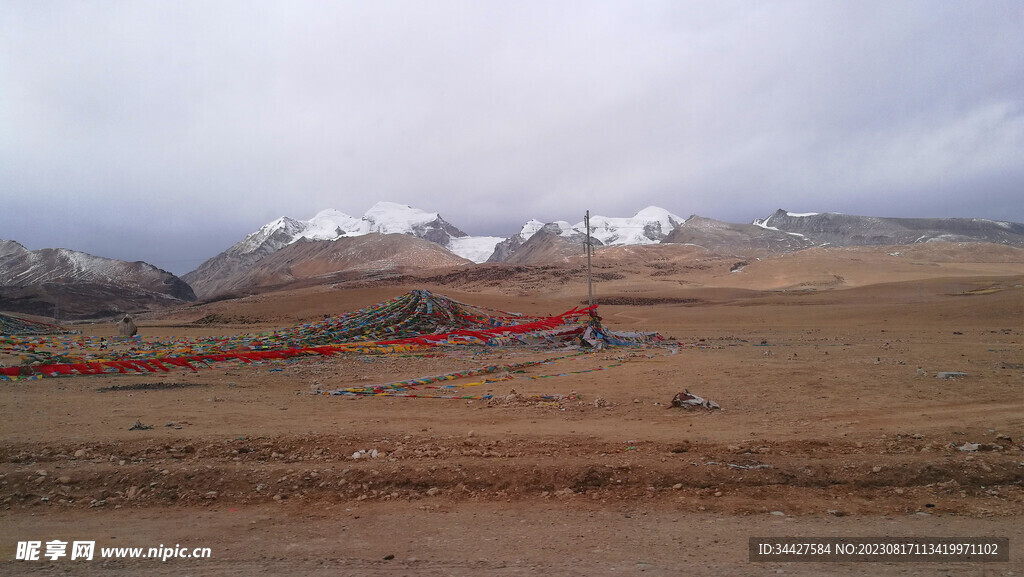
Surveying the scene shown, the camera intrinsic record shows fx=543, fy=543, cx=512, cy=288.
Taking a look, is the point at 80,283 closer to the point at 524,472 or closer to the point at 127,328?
the point at 127,328

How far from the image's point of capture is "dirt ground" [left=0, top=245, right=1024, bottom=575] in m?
4.41

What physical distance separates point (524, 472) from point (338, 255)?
118 metres

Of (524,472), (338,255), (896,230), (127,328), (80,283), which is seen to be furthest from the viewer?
(896,230)

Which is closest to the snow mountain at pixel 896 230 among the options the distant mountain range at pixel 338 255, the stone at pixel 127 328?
the distant mountain range at pixel 338 255

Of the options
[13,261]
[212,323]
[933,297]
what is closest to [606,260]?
[933,297]

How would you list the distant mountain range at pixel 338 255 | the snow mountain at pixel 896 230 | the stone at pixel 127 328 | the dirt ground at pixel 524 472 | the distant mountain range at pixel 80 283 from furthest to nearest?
1. the snow mountain at pixel 896 230
2. the distant mountain range at pixel 338 255
3. the distant mountain range at pixel 80 283
4. the stone at pixel 127 328
5. the dirt ground at pixel 524 472

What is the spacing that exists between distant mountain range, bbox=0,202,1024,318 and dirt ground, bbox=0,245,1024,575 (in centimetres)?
7133

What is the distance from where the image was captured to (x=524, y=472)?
19.1ft

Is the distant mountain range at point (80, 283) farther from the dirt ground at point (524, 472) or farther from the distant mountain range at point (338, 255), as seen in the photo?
the dirt ground at point (524, 472)

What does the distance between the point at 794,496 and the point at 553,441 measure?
2.72m

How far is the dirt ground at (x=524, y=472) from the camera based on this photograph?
174 inches

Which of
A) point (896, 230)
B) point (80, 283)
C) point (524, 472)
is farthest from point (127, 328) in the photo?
point (896, 230)

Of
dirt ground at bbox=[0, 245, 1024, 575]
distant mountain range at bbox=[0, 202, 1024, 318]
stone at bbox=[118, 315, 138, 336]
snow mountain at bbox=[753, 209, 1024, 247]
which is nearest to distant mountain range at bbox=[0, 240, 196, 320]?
distant mountain range at bbox=[0, 202, 1024, 318]

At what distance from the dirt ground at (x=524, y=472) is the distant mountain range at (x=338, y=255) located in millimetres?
71326
